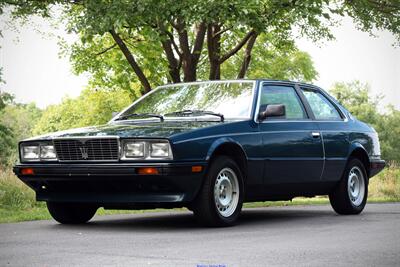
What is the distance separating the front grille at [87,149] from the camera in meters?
8.52

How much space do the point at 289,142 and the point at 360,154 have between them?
1.95m

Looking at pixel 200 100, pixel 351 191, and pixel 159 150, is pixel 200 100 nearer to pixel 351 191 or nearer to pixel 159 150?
pixel 159 150

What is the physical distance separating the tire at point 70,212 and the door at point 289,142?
6.99ft

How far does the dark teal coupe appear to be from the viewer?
27.6ft

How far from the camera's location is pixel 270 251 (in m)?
6.64

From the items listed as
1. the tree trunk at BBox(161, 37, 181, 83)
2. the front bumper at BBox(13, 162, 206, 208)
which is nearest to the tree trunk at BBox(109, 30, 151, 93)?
the tree trunk at BBox(161, 37, 181, 83)

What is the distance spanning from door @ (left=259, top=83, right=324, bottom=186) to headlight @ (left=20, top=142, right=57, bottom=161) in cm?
237

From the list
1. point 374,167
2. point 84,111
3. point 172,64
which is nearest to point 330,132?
point 374,167

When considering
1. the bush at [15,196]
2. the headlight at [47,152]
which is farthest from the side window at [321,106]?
the bush at [15,196]

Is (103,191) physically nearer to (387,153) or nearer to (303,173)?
(303,173)

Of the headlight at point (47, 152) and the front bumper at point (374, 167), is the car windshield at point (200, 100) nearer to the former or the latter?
the headlight at point (47, 152)

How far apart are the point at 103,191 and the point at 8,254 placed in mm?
2203

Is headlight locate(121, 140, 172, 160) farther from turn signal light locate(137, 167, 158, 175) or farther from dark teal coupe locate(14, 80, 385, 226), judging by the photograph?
turn signal light locate(137, 167, 158, 175)

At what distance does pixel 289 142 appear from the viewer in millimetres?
9953
